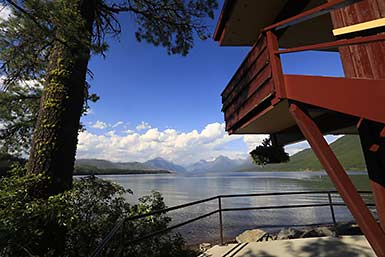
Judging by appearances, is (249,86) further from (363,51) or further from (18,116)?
(18,116)

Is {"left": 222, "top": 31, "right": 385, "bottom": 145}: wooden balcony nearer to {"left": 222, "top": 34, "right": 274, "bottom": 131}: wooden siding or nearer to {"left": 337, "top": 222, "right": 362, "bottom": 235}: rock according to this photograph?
{"left": 222, "top": 34, "right": 274, "bottom": 131}: wooden siding

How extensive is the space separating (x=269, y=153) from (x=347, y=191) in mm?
2965

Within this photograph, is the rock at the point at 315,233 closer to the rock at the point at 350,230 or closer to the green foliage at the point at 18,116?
the rock at the point at 350,230

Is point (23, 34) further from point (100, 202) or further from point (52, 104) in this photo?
point (100, 202)

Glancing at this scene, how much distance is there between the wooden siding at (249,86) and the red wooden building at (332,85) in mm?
12

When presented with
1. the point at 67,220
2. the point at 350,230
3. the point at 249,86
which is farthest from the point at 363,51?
the point at 350,230

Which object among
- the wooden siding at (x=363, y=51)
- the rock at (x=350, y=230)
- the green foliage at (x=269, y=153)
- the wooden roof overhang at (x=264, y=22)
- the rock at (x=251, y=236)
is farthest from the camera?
the rock at (x=251, y=236)

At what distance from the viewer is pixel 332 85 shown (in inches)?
69.1

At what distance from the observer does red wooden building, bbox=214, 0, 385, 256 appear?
→ 1.63 meters

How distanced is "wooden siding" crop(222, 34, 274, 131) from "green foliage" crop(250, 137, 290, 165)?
0.87 m

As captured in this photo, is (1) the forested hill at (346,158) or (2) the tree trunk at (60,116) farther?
(1) the forested hill at (346,158)

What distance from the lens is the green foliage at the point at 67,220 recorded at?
325 cm

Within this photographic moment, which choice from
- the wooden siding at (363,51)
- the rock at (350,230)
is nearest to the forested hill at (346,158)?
the rock at (350,230)

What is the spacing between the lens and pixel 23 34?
3.84 metres
